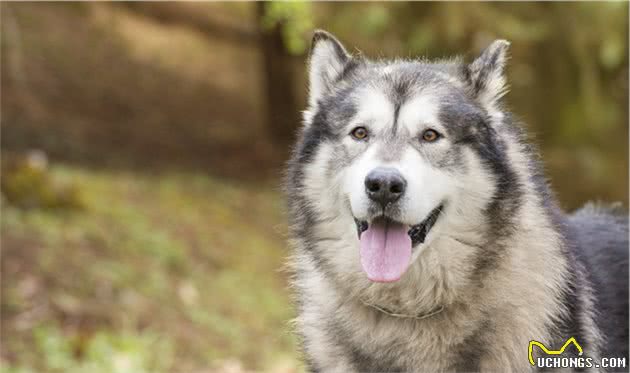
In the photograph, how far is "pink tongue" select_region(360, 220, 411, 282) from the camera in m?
3.63

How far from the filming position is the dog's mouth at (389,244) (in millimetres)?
3637

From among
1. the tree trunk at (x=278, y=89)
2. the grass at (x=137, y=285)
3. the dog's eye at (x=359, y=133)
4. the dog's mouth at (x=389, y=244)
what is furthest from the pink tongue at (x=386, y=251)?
the tree trunk at (x=278, y=89)

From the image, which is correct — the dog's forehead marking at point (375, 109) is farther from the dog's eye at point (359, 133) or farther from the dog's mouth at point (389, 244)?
the dog's mouth at point (389, 244)

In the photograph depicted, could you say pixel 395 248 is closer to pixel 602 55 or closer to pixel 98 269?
pixel 98 269

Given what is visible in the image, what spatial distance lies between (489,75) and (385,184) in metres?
0.92

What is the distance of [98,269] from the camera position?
8.91 meters

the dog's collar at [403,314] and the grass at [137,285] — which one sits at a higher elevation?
the dog's collar at [403,314]

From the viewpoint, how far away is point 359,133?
3816mm

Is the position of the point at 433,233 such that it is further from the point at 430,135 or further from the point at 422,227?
the point at 430,135

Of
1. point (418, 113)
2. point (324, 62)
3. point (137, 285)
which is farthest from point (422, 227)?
point (137, 285)

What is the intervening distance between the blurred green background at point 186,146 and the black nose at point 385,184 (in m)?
2.62

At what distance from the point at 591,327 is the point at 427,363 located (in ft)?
2.95

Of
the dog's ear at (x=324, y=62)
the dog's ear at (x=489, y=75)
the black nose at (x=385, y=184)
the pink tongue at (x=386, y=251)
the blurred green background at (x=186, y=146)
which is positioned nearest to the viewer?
the black nose at (x=385, y=184)

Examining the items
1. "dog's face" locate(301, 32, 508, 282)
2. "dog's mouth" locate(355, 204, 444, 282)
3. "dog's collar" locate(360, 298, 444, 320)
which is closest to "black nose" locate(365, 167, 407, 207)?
"dog's face" locate(301, 32, 508, 282)
